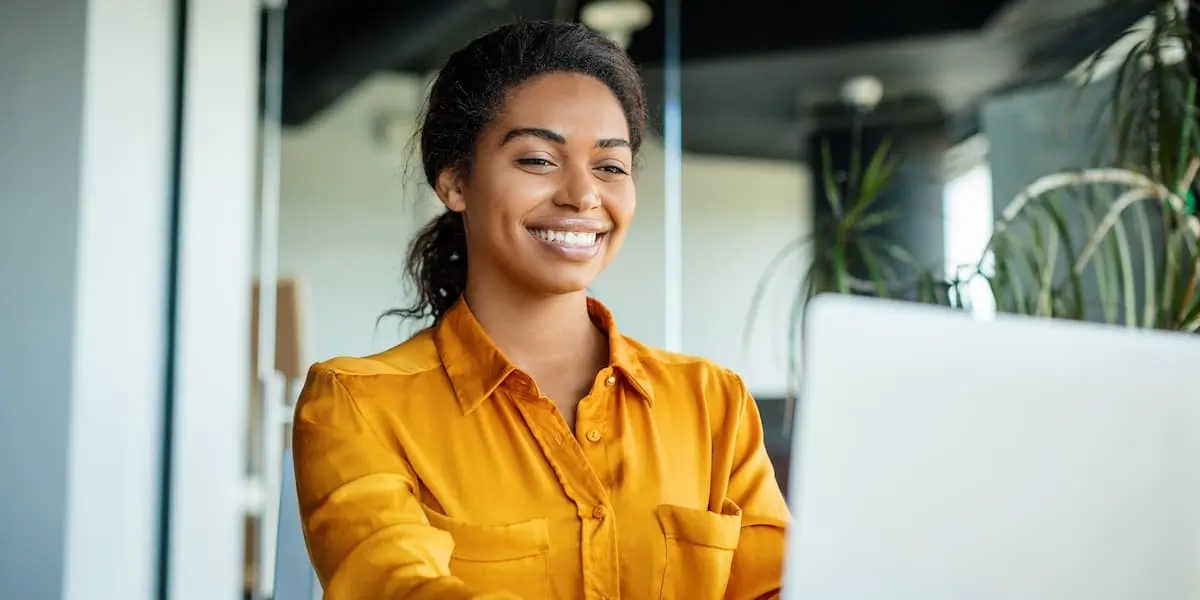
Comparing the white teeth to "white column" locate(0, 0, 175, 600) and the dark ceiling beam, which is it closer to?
"white column" locate(0, 0, 175, 600)

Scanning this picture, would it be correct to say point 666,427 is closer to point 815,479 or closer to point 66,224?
point 815,479

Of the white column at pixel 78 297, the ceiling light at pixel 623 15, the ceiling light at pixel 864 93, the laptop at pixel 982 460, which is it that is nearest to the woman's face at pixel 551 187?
the laptop at pixel 982 460

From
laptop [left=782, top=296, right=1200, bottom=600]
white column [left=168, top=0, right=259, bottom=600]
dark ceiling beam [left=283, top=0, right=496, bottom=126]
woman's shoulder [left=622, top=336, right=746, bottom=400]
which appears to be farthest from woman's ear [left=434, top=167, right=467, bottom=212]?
dark ceiling beam [left=283, top=0, right=496, bottom=126]

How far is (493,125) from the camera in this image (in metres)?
1.36

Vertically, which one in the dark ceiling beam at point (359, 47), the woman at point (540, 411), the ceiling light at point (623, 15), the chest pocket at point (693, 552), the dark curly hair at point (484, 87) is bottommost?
the chest pocket at point (693, 552)

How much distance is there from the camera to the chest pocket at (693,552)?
125 centimetres

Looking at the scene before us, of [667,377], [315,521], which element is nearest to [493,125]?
[667,377]

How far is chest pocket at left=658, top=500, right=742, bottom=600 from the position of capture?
1248mm

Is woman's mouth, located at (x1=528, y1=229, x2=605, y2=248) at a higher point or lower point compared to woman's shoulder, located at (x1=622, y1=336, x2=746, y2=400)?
higher

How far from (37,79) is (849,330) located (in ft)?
7.62

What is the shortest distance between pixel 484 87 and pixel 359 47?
2486mm

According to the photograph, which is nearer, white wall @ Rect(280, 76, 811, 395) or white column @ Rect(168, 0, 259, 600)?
white column @ Rect(168, 0, 259, 600)

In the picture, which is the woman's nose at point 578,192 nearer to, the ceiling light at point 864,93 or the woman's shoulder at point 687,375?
the woman's shoulder at point 687,375

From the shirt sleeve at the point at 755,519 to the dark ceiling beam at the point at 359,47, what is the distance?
7.90 ft
